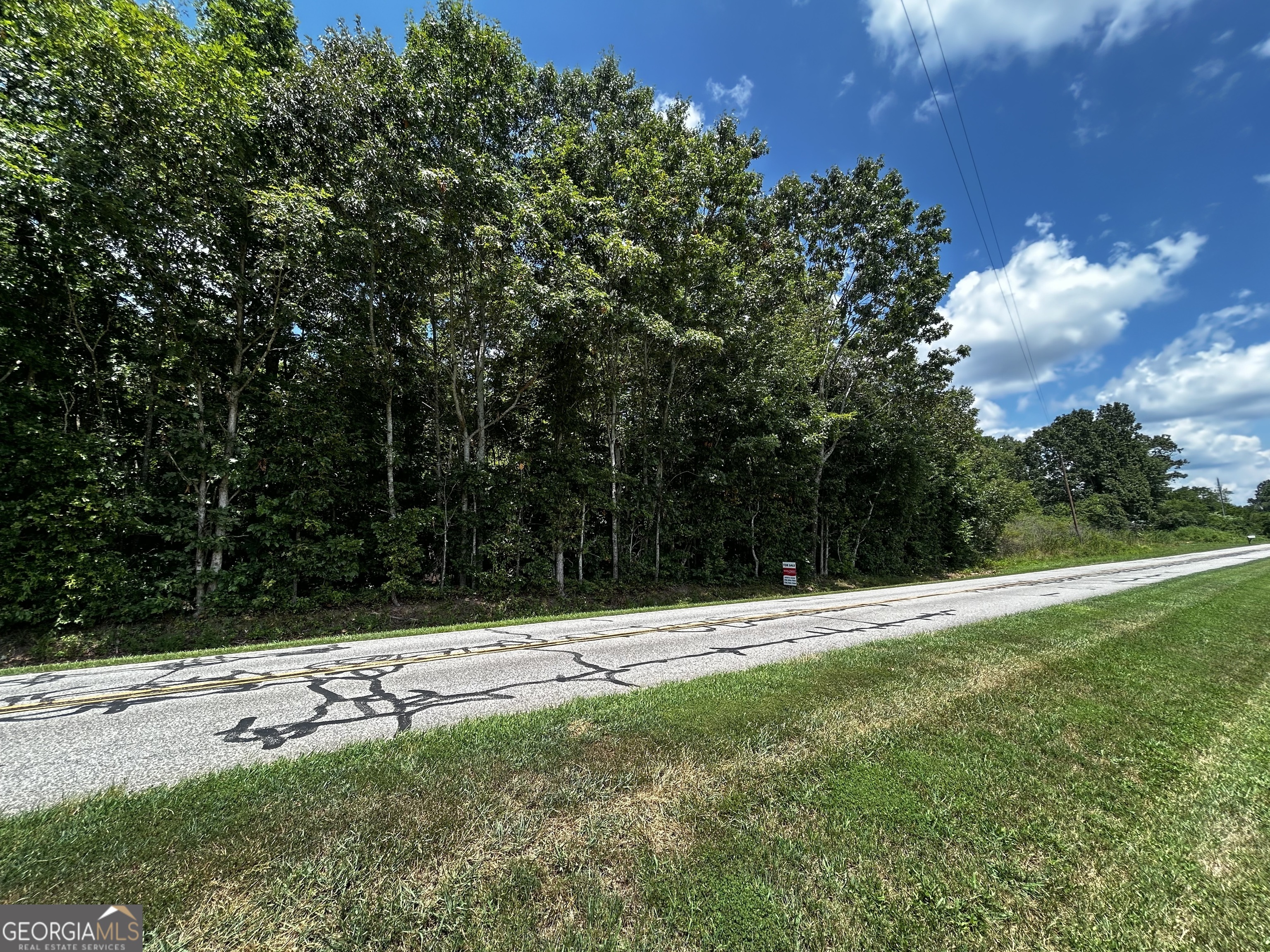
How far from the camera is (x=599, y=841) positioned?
231 centimetres

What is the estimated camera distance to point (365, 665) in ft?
19.2

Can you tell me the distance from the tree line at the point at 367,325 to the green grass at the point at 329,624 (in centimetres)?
42

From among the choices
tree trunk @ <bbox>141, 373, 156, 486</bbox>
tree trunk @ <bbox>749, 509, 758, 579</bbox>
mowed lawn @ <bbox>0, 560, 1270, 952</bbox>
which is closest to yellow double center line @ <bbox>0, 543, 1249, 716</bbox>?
mowed lawn @ <bbox>0, 560, 1270, 952</bbox>

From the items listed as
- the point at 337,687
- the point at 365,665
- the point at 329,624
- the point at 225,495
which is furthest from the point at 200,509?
the point at 337,687

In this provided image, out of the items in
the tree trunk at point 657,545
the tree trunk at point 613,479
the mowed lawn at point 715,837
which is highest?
the tree trunk at point 613,479

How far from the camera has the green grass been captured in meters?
7.71

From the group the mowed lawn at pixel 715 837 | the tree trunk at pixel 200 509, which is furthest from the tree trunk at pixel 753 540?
the tree trunk at pixel 200 509

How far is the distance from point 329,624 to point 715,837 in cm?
1024

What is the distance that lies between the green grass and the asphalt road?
1115 millimetres

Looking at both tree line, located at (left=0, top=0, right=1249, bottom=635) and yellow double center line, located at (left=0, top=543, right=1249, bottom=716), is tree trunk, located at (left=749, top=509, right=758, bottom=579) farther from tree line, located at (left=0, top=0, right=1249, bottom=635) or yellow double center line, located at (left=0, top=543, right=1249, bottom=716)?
yellow double center line, located at (left=0, top=543, right=1249, bottom=716)

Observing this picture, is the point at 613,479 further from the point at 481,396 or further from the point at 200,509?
the point at 200,509

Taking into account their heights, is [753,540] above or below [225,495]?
below

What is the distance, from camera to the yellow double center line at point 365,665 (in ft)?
14.9

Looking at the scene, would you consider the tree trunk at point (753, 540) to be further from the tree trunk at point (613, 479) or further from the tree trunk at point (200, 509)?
the tree trunk at point (200, 509)
